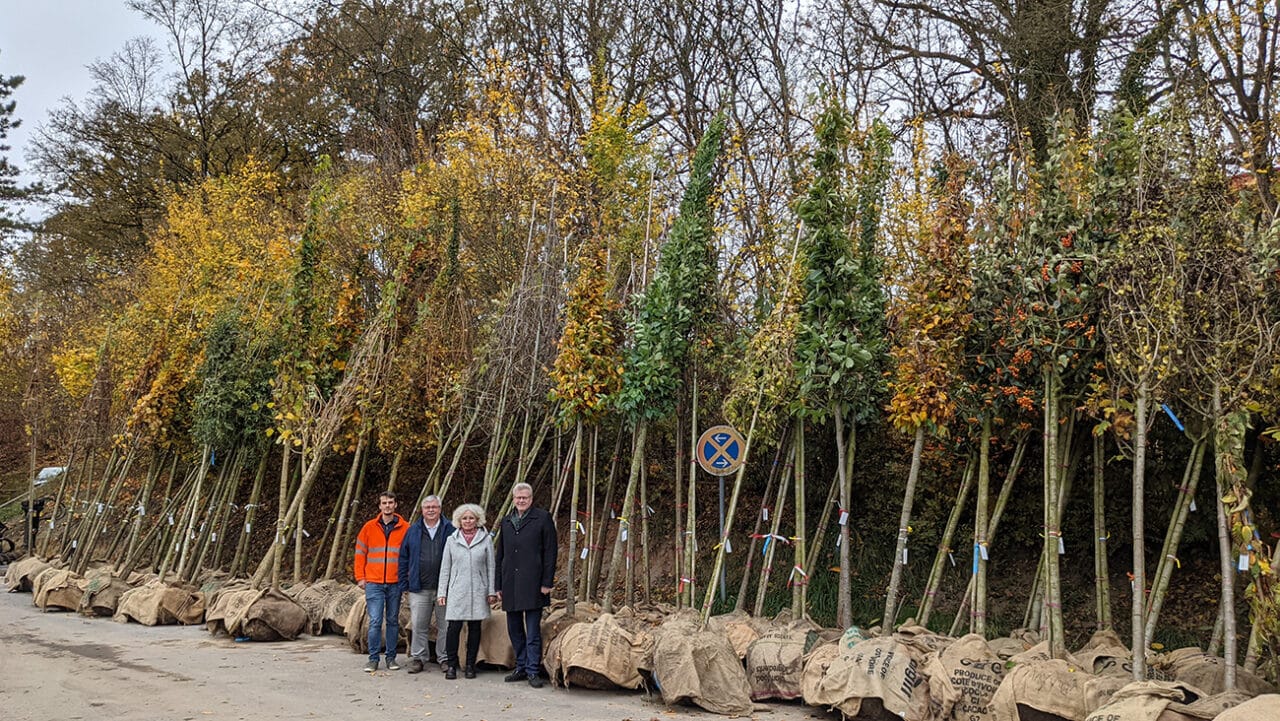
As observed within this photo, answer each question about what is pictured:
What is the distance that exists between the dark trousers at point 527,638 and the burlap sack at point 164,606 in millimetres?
5219

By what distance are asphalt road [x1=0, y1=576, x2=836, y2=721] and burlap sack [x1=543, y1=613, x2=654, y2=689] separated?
13cm

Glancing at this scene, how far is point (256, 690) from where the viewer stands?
24.6 ft

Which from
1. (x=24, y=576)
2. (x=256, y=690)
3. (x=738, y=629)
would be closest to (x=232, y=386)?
(x=24, y=576)

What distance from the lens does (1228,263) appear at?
19.6 ft

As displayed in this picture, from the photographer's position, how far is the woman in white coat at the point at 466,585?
8.09 m

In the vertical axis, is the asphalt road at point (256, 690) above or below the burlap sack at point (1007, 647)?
below

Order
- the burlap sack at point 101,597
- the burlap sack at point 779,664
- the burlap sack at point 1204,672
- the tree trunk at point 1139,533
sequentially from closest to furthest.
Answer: the burlap sack at point 1204,672, the tree trunk at point 1139,533, the burlap sack at point 779,664, the burlap sack at point 101,597

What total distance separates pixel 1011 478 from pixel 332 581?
24.3 feet

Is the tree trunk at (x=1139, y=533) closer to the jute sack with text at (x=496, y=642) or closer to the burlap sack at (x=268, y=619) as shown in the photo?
the jute sack with text at (x=496, y=642)

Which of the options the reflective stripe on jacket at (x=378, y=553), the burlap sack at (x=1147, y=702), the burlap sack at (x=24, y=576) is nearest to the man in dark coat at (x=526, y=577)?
the reflective stripe on jacket at (x=378, y=553)

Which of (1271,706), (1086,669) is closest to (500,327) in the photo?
(1086,669)

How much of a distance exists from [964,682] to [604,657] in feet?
8.54

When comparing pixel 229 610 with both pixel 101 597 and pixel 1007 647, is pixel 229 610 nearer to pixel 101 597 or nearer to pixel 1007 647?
pixel 101 597

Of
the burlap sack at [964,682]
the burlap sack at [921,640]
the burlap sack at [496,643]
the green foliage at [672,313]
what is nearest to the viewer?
the burlap sack at [964,682]
